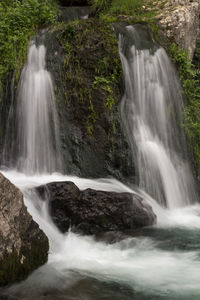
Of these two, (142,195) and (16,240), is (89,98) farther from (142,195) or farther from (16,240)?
(16,240)

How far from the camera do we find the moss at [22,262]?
12.5 ft

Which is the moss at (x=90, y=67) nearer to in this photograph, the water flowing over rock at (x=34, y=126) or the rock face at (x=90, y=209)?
the water flowing over rock at (x=34, y=126)

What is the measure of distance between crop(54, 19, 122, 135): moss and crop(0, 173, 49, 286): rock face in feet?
12.2

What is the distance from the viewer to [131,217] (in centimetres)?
607

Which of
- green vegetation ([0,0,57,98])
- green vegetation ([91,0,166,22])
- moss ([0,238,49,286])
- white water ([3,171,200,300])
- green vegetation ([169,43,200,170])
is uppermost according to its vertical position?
green vegetation ([91,0,166,22])

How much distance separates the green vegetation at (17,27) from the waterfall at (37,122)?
303mm

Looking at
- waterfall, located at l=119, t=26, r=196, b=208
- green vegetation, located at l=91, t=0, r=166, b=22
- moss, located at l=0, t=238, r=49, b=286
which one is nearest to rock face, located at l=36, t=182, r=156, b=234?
moss, located at l=0, t=238, r=49, b=286

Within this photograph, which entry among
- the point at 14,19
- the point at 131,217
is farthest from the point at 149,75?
the point at 131,217

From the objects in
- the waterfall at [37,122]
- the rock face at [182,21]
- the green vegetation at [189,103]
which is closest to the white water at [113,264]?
the waterfall at [37,122]

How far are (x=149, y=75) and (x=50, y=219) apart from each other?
16.1 ft

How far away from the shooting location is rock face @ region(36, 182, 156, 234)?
570 centimetres

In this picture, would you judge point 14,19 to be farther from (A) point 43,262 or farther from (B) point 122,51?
(A) point 43,262

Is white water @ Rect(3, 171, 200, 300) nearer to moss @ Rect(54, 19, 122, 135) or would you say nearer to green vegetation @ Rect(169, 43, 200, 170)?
moss @ Rect(54, 19, 122, 135)

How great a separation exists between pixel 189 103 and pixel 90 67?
2.93 metres
